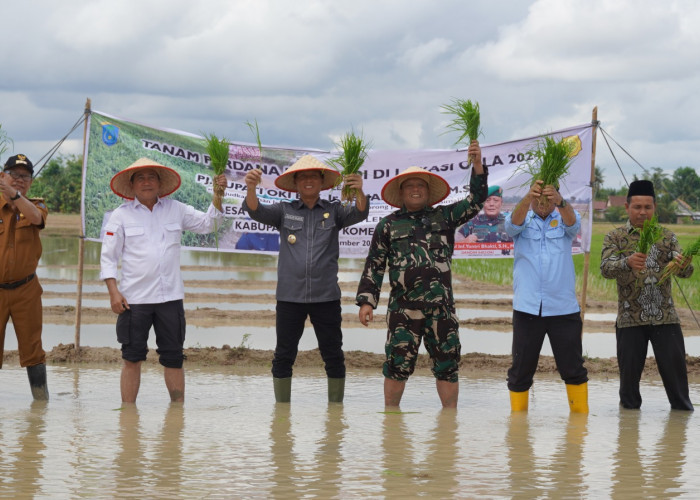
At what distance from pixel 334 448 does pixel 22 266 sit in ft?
8.91

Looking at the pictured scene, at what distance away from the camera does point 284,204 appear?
A: 6.27m

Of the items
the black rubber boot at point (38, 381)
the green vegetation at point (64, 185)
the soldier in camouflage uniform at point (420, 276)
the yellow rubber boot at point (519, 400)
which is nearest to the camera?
the soldier in camouflage uniform at point (420, 276)

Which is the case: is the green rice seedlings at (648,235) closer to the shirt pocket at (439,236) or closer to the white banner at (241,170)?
the shirt pocket at (439,236)

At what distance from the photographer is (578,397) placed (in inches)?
233

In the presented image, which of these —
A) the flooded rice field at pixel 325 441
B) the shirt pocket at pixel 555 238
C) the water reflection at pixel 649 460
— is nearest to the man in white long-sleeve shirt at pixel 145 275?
the flooded rice field at pixel 325 441

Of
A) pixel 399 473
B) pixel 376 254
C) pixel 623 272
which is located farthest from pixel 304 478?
pixel 623 272

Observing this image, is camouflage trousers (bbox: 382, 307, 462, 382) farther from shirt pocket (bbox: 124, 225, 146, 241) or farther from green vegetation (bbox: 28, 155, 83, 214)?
green vegetation (bbox: 28, 155, 83, 214)

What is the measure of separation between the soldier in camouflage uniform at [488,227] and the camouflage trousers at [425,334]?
2759 millimetres

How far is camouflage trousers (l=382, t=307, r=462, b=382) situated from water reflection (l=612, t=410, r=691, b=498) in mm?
1113

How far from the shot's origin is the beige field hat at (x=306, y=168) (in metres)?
6.13

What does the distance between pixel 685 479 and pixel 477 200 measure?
2.24 meters

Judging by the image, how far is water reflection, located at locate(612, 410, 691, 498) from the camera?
13.0 feet

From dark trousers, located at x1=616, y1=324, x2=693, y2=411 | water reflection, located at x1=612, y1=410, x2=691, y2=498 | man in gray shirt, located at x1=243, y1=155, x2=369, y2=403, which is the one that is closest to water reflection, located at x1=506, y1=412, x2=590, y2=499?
water reflection, located at x1=612, y1=410, x2=691, y2=498

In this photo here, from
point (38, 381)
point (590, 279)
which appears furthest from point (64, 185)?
A: point (38, 381)
